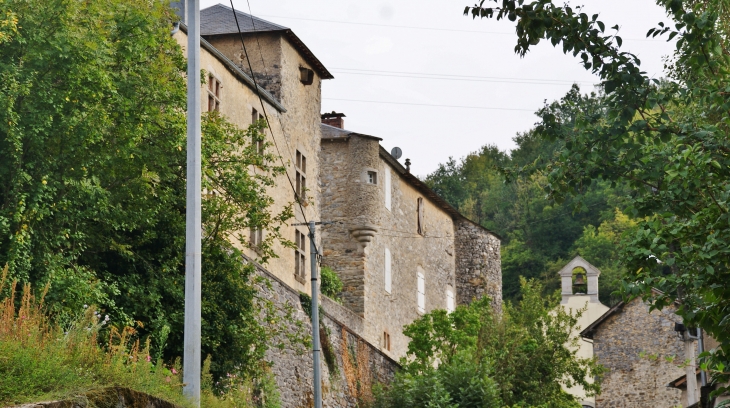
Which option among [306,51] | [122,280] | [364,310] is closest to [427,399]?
[364,310]

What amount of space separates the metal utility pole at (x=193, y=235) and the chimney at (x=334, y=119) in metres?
27.4

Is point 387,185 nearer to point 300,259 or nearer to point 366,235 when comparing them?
point 366,235

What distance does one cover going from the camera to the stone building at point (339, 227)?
86.8 feet

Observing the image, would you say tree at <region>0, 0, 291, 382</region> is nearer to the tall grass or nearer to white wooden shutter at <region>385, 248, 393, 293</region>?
the tall grass

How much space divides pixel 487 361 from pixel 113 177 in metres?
17.3

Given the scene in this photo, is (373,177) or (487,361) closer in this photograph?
(487,361)

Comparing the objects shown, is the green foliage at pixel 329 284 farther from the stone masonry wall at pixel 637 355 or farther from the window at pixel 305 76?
the stone masonry wall at pixel 637 355

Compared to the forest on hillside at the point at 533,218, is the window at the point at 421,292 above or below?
below

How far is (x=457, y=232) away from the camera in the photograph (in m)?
49.0

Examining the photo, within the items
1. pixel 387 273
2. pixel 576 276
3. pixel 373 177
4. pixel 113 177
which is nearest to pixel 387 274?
pixel 387 273

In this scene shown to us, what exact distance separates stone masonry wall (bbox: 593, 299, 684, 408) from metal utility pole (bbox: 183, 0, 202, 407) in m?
32.1

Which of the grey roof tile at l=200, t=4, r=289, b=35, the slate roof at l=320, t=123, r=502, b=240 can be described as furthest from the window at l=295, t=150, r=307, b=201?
the slate roof at l=320, t=123, r=502, b=240

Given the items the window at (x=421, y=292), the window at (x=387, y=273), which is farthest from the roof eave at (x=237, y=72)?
the window at (x=421, y=292)

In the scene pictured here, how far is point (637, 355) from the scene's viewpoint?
42188mm
